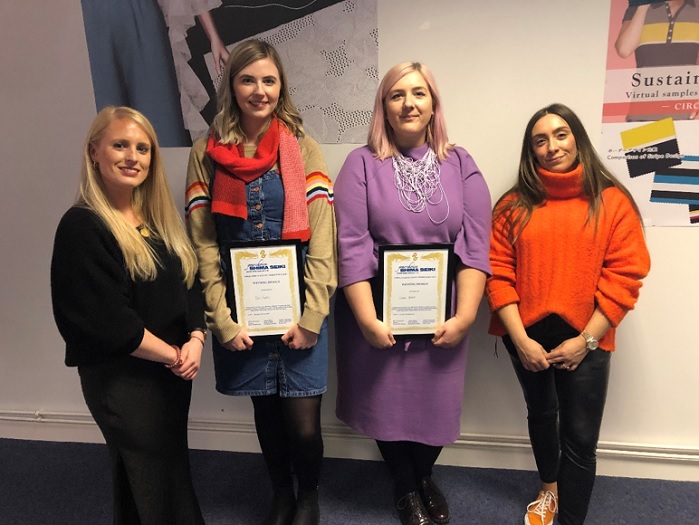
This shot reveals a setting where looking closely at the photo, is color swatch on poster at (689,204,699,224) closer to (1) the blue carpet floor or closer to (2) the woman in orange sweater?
(2) the woman in orange sweater

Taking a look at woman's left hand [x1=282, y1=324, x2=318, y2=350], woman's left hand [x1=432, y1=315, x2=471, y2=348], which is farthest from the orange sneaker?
woman's left hand [x1=282, y1=324, x2=318, y2=350]

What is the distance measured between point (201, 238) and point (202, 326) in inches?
11.4

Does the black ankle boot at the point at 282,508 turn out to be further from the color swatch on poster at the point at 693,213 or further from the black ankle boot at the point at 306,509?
the color swatch on poster at the point at 693,213

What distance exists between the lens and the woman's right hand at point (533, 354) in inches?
66.2

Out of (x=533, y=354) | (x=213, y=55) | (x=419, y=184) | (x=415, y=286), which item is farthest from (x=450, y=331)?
(x=213, y=55)

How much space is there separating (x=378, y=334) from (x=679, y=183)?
133cm

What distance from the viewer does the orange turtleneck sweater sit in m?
1.63

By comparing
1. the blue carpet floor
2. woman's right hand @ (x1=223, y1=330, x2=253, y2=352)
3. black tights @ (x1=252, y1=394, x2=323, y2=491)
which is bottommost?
the blue carpet floor

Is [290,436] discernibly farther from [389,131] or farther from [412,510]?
[389,131]

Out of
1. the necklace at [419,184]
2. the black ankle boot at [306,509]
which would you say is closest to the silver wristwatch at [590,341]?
the necklace at [419,184]

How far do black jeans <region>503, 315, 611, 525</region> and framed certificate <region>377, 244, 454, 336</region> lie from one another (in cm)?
36

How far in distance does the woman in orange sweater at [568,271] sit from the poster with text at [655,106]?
0.29 m

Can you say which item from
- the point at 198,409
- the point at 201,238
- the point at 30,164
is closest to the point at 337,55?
the point at 201,238

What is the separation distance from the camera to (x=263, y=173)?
158cm
